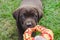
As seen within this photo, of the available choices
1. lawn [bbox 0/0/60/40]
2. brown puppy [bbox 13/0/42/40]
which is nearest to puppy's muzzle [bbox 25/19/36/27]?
brown puppy [bbox 13/0/42/40]

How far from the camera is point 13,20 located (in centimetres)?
562

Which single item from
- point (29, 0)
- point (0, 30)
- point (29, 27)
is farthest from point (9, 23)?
point (29, 27)

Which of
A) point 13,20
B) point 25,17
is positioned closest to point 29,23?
point 25,17

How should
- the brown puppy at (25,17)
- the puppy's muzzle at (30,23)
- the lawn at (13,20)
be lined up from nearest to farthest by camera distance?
the puppy's muzzle at (30,23) → the brown puppy at (25,17) → the lawn at (13,20)

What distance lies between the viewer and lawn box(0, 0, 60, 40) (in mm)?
5203

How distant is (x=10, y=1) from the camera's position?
639 centimetres

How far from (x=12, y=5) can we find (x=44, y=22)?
1145mm

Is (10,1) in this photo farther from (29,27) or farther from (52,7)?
(29,27)

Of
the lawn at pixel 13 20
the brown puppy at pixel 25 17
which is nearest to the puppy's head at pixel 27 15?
the brown puppy at pixel 25 17

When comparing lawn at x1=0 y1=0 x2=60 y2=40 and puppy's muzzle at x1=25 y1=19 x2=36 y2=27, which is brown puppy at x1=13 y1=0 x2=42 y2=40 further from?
lawn at x1=0 y1=0 x2=60 y2=40

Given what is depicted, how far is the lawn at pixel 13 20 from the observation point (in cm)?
520

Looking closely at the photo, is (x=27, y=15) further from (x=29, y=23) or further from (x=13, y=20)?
(x=13, y=20)

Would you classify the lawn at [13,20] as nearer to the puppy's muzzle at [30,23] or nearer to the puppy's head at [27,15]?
the puppy's head at [27,15]

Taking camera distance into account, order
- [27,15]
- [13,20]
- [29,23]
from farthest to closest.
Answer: [13,20] → [27,15] → [29,23]
